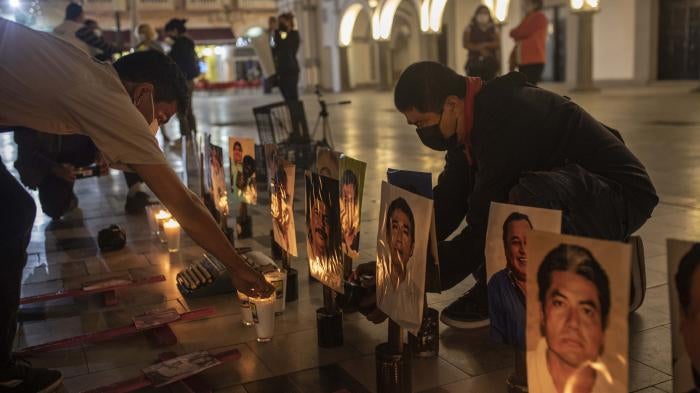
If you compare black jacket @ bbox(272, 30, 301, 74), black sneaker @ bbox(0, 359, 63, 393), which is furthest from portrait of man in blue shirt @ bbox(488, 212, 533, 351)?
black jacket @ bbox(272, 30, 301, 74)

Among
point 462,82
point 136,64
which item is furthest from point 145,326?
point 462,82

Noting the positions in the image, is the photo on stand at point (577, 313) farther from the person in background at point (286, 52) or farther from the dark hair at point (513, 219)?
the person in background at point (286, 52)

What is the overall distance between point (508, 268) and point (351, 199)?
1098mm

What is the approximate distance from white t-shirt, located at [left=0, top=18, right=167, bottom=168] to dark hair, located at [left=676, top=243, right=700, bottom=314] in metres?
1.55

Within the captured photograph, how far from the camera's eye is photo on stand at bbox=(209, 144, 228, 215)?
14.5ft

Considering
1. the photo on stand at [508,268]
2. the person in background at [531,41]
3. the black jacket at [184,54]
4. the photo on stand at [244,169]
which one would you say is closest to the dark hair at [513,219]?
the photo on stand at [508,268]

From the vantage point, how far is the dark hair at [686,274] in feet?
5.43

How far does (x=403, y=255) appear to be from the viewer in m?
2.39

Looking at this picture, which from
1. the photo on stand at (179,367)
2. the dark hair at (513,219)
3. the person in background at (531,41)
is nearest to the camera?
the dark hair at (513,219)

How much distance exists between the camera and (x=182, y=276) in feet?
12.9

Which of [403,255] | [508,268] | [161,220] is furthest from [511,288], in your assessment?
[161,220]

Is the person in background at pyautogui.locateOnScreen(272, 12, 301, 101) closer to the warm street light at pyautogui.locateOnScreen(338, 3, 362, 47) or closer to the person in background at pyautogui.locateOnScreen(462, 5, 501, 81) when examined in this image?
the person in background at pyautogui.locateOnScreen(462, 5, 501, 81)

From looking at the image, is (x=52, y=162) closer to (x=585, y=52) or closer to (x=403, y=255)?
(x=403, y=255)

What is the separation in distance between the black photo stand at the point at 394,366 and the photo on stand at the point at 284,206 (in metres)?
1.04
